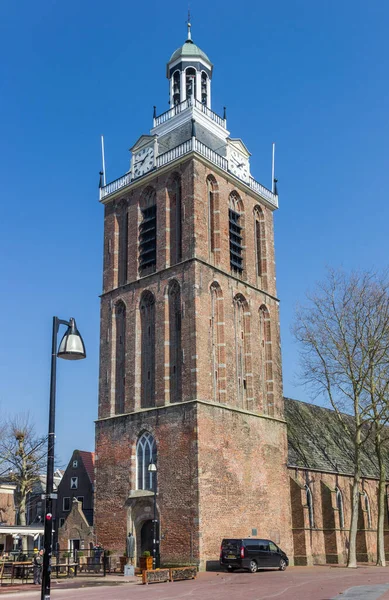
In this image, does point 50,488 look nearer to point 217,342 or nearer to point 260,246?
point 217,342

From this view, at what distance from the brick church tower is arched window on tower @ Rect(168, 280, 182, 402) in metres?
0.06

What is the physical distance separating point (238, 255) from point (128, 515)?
16166mm

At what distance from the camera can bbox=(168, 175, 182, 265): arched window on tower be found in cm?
3597

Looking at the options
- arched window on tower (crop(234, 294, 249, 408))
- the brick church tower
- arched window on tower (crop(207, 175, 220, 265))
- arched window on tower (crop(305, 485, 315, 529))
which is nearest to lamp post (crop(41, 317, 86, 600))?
the brick church tower

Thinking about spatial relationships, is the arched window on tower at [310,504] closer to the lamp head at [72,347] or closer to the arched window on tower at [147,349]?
the arched window on tower at [147,349]

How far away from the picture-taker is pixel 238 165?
40.8 metres

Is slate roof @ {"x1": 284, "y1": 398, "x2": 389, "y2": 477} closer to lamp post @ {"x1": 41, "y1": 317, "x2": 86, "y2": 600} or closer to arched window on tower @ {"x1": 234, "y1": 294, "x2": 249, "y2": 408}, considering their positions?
arched window on tower @ {"x1": 234, "y1": 294, "x2": 249, "y2": 408}

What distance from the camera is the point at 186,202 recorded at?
36.0 metres

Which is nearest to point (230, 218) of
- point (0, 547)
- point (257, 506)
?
point (257, 506)

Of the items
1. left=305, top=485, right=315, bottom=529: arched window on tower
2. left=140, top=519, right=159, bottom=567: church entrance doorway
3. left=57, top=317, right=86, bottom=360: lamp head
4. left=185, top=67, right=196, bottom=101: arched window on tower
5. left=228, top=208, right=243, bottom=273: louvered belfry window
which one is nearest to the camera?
left=57, top=317, right=86, bottom=360: lamp head

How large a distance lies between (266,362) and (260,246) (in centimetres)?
765

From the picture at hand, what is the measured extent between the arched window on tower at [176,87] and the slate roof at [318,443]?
2276cm

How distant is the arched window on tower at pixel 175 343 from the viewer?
33344 millimetres

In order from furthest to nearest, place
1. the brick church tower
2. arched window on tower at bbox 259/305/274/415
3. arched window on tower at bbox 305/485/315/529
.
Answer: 1. arched window on tower at bbox 305/485/315/529
2. arched window on tower at bbox 259/305/274/415
3. the brick church tower
